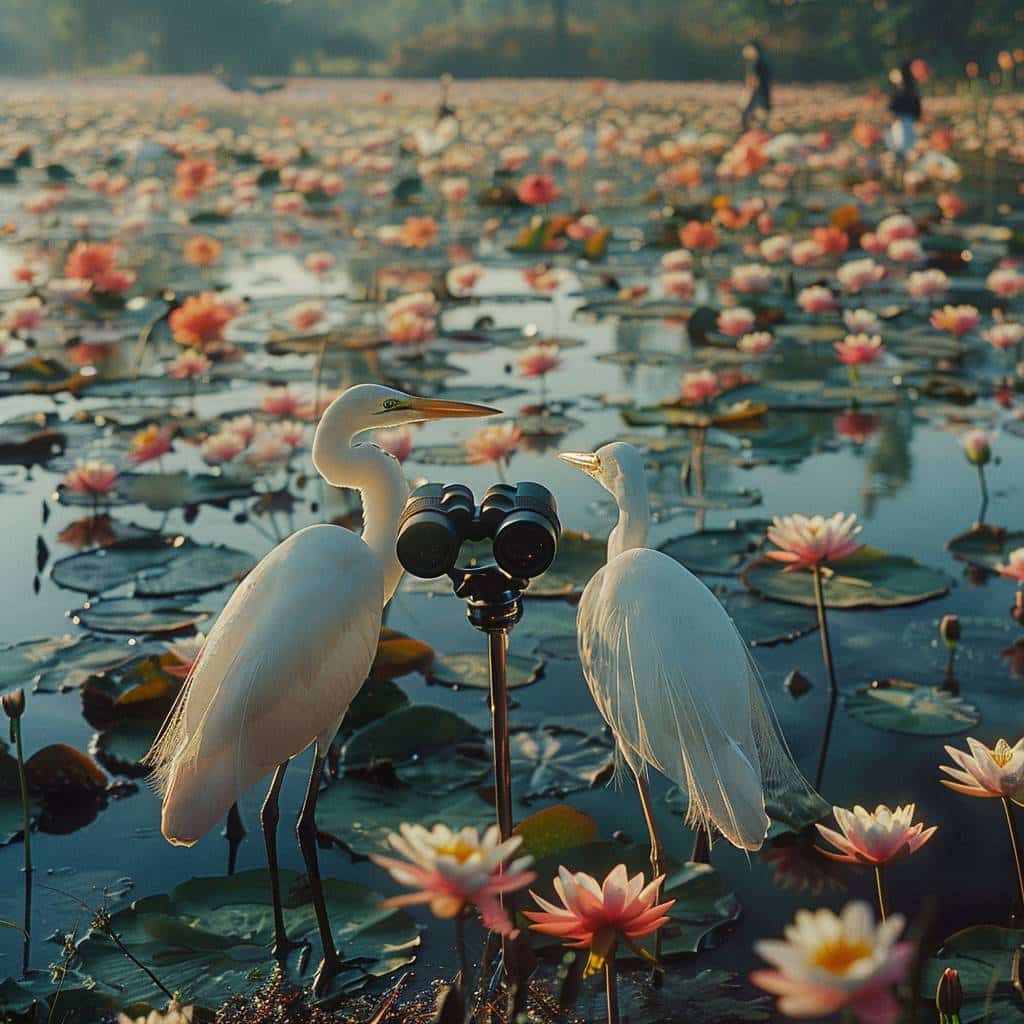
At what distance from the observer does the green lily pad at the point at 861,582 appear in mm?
3291

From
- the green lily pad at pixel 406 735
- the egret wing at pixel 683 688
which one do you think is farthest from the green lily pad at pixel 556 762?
the egret wing at pixel 683 688

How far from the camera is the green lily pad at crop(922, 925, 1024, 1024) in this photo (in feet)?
6.08

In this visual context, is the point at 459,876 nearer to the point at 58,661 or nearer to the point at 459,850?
the point at 459,850

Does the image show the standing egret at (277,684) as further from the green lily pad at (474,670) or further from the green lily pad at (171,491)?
the green lily pad at (171,491)

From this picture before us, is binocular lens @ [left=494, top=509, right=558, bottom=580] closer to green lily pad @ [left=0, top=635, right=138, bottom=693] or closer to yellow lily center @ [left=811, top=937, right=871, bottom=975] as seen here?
yellow lily center @ [left=811, top=937, right=871, bottom=975]

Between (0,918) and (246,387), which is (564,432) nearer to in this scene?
(246,387)

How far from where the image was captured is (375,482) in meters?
2.27

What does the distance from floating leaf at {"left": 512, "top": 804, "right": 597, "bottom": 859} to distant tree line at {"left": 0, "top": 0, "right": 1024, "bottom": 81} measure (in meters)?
18.1

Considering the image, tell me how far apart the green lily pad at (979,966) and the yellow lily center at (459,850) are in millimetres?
1038

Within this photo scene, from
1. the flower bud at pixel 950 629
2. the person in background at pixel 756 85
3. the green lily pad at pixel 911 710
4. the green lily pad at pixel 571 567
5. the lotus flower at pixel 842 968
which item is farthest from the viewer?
the person in background at pixel 756 85

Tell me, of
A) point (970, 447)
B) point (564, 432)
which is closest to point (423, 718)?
point (970, 447)

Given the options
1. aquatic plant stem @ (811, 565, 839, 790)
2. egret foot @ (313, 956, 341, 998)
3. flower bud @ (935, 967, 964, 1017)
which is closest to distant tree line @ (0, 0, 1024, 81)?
aquatic plant stem @ (811, 565, 839, 790)

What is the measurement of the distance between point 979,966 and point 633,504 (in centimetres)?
89

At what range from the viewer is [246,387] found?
5586 millimetres
